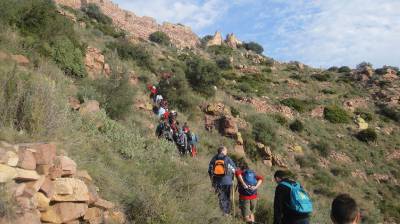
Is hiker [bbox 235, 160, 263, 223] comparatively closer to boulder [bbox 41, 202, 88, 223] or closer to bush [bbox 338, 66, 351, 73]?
boulder [bbox 41, 202, 88, 223]

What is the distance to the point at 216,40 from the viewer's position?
62500 mm

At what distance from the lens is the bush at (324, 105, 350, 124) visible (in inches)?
1219

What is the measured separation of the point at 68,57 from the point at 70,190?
34.5 feet

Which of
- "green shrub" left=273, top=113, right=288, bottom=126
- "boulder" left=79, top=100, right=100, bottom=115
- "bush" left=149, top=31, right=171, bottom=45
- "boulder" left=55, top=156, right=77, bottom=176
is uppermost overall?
"bush" left=149, top=31, right=171, bottom=45

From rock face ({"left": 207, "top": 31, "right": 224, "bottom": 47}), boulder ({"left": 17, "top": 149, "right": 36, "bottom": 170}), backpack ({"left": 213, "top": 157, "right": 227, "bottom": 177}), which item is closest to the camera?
boulder ({"left": 17, "top": 149, "right": 36, "bottom": 170})

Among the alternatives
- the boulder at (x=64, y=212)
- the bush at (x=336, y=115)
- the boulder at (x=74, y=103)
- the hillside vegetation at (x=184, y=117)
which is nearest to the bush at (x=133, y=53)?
the hillside vegetation at (x=184, y=117)

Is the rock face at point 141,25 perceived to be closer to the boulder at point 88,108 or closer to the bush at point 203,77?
the bush at point 203,77

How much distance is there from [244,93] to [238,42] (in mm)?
37447

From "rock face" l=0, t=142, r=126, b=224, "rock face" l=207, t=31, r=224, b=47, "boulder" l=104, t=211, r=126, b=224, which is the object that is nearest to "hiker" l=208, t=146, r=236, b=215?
"boulder" l=104, t=211, r=126, b=224

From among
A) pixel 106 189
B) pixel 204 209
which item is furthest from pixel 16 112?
pixel 204 209

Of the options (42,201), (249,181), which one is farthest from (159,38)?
(42,201)

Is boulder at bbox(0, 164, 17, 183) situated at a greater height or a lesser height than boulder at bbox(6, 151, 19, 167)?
lesser

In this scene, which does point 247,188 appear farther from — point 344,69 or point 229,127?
point 344,69

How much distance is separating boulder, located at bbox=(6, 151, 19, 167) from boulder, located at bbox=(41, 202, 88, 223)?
0.70 m
